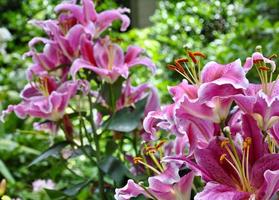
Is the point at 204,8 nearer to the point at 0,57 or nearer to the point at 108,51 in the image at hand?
the point at 0,57

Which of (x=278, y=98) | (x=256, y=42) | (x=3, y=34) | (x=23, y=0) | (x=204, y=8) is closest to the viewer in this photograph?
(x=278, y=98)

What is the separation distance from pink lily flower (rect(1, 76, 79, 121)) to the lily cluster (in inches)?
12.7

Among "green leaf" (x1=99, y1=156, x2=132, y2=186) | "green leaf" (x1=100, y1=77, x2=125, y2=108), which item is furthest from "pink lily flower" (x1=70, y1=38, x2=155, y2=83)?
"green leaf" (x1=99, y1=156, x2=132, y2=186)

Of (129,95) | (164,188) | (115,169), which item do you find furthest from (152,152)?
(129,95)

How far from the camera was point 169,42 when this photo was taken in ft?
8.32

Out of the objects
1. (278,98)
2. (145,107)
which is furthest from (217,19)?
(278,98)

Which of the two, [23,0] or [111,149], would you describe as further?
[23,0]

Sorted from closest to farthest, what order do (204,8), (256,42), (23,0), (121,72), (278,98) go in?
1. (278,98)
2. (121,72)
3. (256,42)
4. (204,8)
5. (23,0)

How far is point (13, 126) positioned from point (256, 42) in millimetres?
906

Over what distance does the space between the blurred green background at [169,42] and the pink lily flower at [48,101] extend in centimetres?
58

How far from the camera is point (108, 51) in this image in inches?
31.6

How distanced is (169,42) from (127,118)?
175 centimetres

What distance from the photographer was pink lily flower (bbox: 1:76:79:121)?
2.63ft

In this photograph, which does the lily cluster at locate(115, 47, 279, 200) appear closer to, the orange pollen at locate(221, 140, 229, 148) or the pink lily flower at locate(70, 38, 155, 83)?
the orange pollen at locate(221, 140, 229, 148)
